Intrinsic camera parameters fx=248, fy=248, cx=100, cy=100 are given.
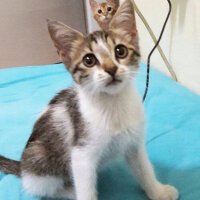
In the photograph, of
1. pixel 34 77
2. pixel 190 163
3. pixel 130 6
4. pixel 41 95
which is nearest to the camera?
pixel 130 6

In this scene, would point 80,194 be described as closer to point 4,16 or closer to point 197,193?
point 197,193

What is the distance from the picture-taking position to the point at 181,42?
148 centimetres

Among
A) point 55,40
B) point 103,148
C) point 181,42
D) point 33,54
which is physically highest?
point 55,40

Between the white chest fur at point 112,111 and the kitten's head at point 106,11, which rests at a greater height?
the kitten's head at point 106,11

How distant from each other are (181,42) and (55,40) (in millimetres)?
935

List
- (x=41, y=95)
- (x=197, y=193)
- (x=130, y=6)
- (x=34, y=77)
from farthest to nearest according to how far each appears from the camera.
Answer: (x=34, y=77)
(x=41, y=95)
(x=197, y=193)
(x=130, y=6)

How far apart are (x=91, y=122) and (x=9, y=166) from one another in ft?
1.75

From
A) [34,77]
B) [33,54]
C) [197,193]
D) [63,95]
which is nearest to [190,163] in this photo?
[197,193]

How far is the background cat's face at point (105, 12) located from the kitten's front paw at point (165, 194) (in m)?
1.19

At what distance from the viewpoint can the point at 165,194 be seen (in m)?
0.92

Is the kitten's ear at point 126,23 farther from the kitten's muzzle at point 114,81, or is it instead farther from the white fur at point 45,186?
the white fur at point 45,186

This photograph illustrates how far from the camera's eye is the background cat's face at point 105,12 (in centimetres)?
173

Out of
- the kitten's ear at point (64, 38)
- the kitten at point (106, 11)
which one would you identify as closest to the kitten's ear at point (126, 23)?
the kitten's ear at point (64, 38)

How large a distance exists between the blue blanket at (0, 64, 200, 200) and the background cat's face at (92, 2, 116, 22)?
0.48m
